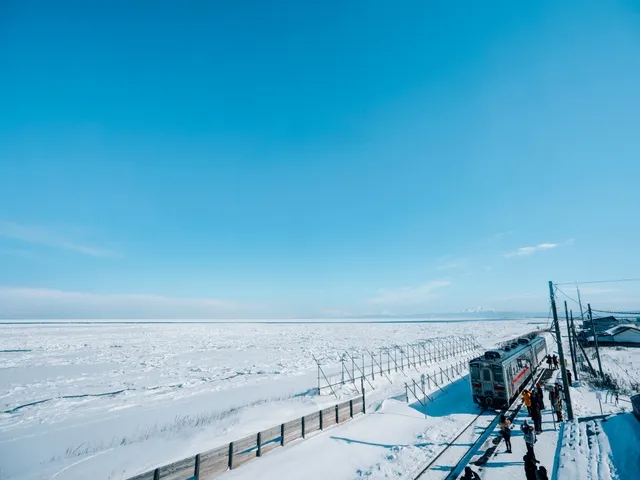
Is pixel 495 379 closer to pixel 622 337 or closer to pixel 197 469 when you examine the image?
pixel 197 469

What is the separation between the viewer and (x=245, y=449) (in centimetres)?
1234

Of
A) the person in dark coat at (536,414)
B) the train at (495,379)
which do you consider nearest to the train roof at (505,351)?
the train at (495,379)

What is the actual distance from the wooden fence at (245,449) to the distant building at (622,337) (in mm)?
64761

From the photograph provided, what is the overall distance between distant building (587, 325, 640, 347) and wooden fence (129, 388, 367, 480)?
6476 cm

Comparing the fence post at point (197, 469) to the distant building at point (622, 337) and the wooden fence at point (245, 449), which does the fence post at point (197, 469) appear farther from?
the distant building at point (622, 337)

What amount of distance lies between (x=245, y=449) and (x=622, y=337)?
76.8 metres

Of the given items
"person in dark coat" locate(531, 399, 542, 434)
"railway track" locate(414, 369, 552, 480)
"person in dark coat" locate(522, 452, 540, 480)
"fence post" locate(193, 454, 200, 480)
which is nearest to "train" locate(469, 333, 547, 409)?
"railway track" locate(414, 369, 552, 480)

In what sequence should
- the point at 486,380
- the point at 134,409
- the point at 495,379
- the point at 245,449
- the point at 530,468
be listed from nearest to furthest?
1. the point at 530,468
2. the point at 245,449
3. the point at 495,379
4. the point at 486,380
5. the point at 134,409

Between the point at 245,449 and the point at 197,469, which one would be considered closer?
the point at 197,469

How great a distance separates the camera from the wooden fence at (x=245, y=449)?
33.2ft

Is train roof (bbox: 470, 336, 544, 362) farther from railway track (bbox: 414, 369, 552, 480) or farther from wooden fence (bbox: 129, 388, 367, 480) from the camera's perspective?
wooden fence (bbox: 129, 388, 367, 480)

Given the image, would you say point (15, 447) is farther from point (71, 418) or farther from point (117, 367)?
point (117, 367)

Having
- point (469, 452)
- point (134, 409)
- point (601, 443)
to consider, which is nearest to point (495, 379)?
point (601, 443)

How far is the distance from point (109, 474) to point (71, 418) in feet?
35.1
